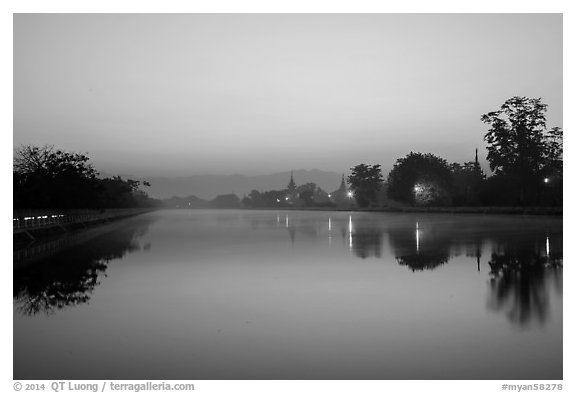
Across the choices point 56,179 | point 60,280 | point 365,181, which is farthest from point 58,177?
point 365,181

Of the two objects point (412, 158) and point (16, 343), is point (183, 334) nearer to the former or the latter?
Answer: point (16, 343)

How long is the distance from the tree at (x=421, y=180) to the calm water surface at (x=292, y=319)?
287 ft

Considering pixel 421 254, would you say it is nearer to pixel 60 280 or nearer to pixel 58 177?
pixel 60 280

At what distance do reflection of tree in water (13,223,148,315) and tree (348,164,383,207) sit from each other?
12719 centimetres

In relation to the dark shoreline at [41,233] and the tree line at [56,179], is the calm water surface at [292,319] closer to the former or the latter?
the dark shoreline at [41,233]

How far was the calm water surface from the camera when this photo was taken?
7676mm

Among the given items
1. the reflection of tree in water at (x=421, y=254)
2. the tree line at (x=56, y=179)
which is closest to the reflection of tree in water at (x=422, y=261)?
the reflection of tree in water at (x=421, y=254)

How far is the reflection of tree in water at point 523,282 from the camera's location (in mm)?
10789

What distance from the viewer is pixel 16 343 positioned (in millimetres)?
9156

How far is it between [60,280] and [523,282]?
1349 centimetres

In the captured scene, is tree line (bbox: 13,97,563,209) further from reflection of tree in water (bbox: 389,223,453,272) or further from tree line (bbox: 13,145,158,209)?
reflection of tree in water (bbox: 389,223,453,272)

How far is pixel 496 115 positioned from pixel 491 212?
15.1 m

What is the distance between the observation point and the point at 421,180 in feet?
352

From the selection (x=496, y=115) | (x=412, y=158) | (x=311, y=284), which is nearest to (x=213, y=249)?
(x=311, y=284)
